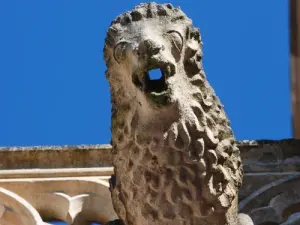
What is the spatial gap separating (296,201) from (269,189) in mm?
149

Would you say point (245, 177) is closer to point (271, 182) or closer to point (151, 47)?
point (271, 182)

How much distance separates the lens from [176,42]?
4559mm

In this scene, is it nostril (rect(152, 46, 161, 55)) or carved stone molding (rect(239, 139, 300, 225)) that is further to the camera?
carved stone molding (rect(239, 139, 300, 225))

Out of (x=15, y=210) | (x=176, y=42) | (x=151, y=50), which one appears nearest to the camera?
(x=151, y=50)

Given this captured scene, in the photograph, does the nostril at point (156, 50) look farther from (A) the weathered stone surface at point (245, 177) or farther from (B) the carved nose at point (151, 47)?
(A) the weathered stone surface at point (245, 177)

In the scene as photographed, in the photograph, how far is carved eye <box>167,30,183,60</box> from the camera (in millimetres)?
4543

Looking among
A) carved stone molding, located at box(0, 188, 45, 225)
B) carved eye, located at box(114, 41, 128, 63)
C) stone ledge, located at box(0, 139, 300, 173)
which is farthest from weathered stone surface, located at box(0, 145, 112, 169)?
carved eye, located at box(114, 41, 128, 63)

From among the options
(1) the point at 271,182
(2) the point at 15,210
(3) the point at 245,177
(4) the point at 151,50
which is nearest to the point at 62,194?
(2) the point at 15,210

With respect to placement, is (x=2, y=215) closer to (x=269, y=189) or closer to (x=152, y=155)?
(x=269, y=189)

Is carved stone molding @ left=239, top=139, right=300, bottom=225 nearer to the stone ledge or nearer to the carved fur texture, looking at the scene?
the stone ledge

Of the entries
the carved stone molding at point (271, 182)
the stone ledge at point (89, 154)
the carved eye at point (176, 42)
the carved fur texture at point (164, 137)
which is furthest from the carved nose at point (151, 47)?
the stone ledge at point (89, 154)

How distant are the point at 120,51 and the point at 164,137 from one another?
37 centimetres

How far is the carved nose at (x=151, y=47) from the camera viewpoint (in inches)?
173

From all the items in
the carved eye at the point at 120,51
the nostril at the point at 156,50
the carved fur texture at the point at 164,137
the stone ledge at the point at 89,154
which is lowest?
the carved fur texture at the point at 164,137
